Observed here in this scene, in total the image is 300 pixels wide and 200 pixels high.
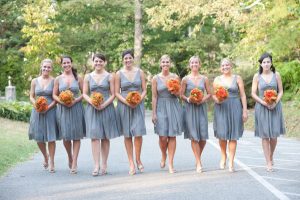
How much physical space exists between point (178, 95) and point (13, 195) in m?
3.69

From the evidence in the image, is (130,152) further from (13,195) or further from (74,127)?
(13,195)

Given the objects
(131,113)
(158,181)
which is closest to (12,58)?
(131,113)

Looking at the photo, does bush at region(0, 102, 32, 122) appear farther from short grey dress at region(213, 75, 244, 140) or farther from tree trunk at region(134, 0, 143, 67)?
short grey dress at region(213, 75, 244, 140)

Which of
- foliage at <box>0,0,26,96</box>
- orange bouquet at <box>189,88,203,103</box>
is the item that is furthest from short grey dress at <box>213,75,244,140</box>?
foliage at <box>0,0,26,96</box>

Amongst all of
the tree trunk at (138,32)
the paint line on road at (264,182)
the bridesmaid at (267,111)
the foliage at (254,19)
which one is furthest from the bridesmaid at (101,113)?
the tree trunk at (138,32)

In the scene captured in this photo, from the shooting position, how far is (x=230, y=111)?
12.0m

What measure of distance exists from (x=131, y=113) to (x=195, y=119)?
116cm

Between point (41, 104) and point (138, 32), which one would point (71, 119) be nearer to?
point (41, 104)

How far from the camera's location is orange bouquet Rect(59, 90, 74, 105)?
11938mm

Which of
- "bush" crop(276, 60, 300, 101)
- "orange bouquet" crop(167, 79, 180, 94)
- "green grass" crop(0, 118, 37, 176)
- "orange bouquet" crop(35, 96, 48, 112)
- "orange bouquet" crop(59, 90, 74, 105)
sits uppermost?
"bush" crop(276, 60, 300, 101)

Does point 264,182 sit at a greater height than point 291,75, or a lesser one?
lesser

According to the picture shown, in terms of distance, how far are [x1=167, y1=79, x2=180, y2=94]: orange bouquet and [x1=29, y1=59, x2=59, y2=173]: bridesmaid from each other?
2214mm

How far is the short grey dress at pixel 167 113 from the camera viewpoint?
11.9 m

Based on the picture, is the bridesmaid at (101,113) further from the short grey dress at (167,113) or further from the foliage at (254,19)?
the foliage at (254,19)
